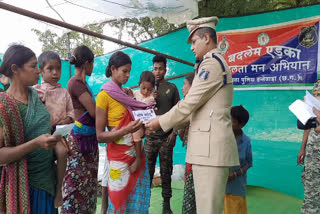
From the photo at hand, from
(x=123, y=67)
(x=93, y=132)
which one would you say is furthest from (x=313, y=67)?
(x=93, y=132)

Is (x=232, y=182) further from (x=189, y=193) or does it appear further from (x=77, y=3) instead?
(x=77, y=3)


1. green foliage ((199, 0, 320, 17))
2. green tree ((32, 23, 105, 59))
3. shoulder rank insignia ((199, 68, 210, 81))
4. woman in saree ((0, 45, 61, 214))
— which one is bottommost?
woman in saree ((0, 45, 61, 214))

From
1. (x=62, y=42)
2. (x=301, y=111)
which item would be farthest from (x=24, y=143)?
(x=62, y=42)

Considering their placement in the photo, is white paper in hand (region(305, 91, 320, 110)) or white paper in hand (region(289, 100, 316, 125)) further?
white paper in hand (region(305, 91, 320, 110))

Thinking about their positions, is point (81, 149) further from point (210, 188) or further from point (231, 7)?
point (231, 7)

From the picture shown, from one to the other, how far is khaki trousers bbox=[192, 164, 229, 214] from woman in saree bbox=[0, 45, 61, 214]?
3.12 ft

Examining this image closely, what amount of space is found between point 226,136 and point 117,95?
90 cm

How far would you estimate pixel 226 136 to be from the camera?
72.1 inches

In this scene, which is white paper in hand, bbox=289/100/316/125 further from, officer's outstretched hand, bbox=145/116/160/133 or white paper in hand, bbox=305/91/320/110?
officer's outstretched hand, bbox=145/116/160/133

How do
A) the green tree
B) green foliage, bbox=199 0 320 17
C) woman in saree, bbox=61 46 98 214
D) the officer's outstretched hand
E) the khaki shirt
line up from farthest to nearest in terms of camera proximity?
the green tree < green foliage, bbox=199 0 320 17 < woman in saree, bbox=61 46 98 214 < the officer's outstretched hand < the khaki shirt

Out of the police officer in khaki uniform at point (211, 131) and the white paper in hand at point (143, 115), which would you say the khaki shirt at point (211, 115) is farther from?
the white paper in hand at point (143, 115)

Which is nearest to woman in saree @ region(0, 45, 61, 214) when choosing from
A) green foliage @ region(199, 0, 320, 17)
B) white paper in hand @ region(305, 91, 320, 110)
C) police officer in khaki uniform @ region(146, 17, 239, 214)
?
police officer in khaki uniform @ region(146, 17, 239, 214)

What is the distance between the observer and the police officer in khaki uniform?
71.5 inches

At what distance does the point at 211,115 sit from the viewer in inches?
72.4
